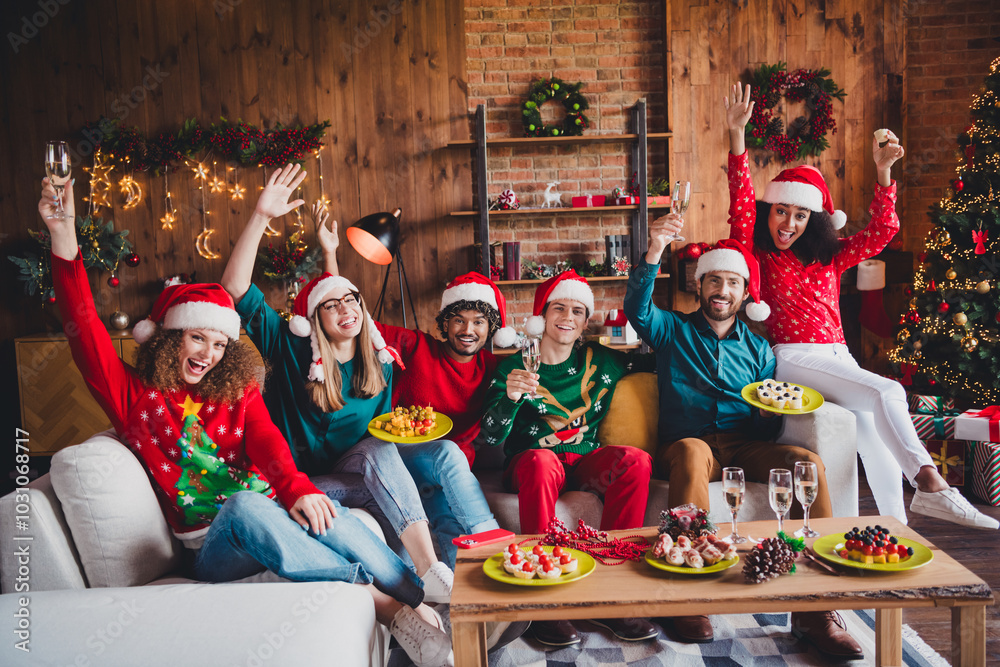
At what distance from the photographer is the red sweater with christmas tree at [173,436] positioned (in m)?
1.80

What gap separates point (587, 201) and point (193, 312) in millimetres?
2916

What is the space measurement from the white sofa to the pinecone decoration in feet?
2.59

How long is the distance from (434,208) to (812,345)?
8.53 ft

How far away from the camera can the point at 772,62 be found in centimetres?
443

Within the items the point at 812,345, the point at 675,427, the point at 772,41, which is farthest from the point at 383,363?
the point at 772,41

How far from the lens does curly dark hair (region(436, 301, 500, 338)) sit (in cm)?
249

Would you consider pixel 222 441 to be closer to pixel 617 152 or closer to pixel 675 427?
pixel 675 427

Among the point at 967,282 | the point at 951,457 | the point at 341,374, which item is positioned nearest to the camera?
the point at 341,374

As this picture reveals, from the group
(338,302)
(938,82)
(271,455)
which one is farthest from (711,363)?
(938,82)

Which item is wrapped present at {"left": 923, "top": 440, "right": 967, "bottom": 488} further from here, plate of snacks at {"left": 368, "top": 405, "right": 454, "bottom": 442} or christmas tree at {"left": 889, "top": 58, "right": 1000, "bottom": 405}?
plate of snacks at {"left": 368, "top": 405, "right": 454, "bottom": 442}

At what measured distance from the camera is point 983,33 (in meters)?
4.36

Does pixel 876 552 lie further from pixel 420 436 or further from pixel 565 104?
pixel 565 104

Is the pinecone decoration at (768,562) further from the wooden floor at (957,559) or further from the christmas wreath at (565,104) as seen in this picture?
the christmas wreath at (565,104)

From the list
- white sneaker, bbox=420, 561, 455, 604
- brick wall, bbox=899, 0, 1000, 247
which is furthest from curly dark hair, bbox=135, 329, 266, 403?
brick wall, bbox=899, 0, 1000, 247
